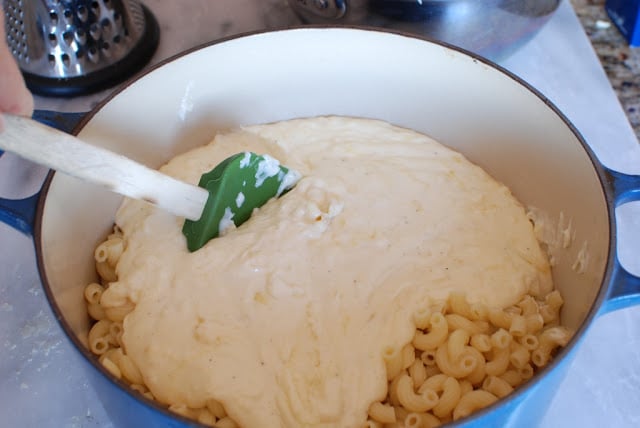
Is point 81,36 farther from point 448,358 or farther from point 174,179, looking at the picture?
point 448,358

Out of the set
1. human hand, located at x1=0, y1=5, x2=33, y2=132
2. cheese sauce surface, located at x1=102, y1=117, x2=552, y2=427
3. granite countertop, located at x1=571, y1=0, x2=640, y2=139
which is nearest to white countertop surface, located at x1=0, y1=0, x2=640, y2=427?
granite countertop, located at x1=571, y1=0, x2=640, y2=139

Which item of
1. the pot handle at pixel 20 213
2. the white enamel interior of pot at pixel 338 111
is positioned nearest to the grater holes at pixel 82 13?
the white enamel interior of pot at pixel 338 111

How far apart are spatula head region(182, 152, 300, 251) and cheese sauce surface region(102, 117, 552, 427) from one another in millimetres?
18

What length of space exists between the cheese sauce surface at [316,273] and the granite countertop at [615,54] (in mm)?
490

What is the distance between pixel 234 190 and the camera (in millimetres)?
1000

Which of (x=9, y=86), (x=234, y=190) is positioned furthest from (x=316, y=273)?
(x=9, y=86)

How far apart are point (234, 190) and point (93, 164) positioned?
26 centimetres

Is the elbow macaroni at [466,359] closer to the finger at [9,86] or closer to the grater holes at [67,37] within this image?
the finger at [9,86]

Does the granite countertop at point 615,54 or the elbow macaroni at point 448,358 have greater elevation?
the granite countertop at point 615,54

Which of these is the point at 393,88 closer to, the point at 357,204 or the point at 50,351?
the point at 357,204

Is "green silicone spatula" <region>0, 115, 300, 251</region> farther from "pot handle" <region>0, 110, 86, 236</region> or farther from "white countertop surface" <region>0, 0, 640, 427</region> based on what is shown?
"white countertop surface" <region>0, 0, 640, 427</region>

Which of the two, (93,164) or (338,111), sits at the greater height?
(93,164)

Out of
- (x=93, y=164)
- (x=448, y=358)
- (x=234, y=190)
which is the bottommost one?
(x=448, y=358)

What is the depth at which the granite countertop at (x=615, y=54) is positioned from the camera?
1.43 m
